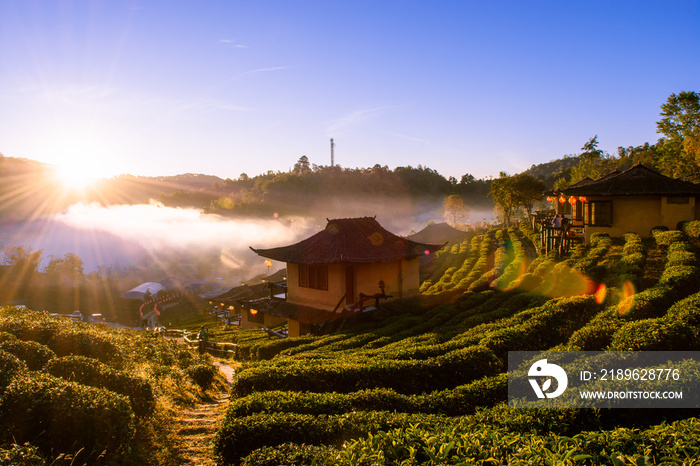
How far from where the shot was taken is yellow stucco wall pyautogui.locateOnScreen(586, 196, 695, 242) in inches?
967

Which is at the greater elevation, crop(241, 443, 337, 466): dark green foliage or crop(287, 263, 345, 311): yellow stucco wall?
crop(241, 443, 337, 466): dark green foliage

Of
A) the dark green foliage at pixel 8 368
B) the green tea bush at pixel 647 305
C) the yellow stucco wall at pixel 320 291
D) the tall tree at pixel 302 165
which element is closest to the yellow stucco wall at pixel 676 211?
the green tea bush at pixel 647 305

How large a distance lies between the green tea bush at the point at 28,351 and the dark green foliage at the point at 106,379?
0.36 m

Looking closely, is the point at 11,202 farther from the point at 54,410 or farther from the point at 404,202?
the point at 54,410

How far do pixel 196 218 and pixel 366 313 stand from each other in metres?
138

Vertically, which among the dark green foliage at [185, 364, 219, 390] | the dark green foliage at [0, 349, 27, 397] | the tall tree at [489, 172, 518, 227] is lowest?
the dark green foliage at [185, 364, 219, 390]

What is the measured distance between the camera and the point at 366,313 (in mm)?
21594

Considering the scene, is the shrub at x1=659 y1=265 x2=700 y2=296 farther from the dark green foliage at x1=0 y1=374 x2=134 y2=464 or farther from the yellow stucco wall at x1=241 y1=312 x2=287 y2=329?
the yellow stucco wall at x1=241 y1=312 x2=287 y2=329

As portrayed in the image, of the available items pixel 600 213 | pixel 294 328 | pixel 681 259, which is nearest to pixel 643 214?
pixel 600 213

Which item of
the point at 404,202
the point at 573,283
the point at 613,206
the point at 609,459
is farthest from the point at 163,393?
the point at 404,202

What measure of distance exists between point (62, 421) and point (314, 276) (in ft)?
58.4

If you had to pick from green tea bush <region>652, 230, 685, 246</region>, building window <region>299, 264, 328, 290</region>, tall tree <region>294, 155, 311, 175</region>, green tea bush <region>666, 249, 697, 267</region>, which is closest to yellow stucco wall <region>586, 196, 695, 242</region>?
green tea bush <region>652, 230, 685, 246</region>

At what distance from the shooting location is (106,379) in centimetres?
880

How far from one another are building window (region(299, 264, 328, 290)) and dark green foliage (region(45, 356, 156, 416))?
590 inches
